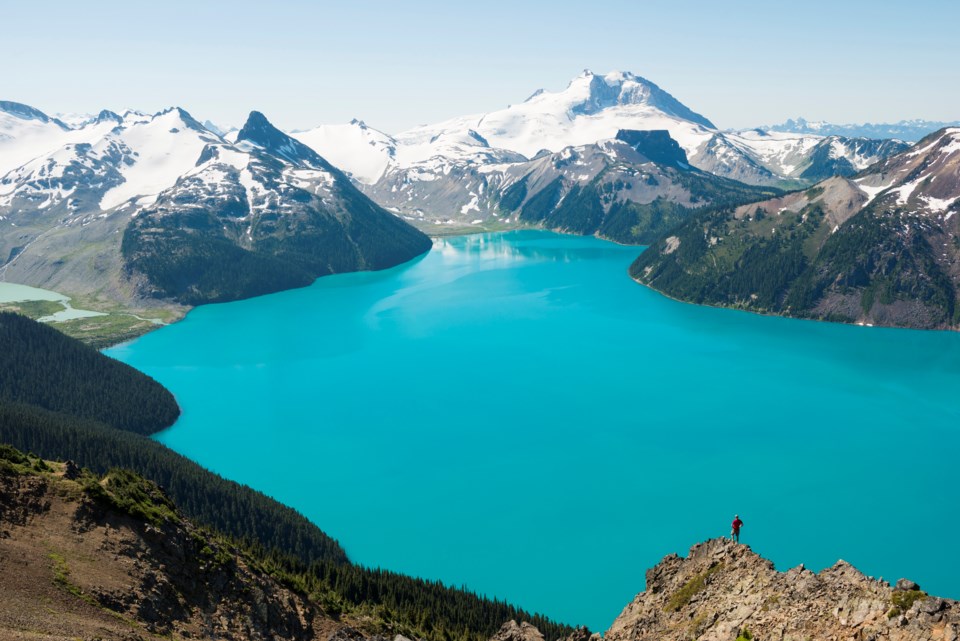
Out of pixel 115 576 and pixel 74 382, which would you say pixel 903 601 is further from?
pixel 74 382

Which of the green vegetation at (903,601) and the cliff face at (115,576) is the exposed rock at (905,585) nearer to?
the green vegetation at (903,601)

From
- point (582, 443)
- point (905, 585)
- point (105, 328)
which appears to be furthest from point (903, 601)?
point (105, 328)

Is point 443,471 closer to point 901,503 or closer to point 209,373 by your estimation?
point 901,503

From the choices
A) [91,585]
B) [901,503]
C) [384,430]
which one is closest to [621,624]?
[91,585]

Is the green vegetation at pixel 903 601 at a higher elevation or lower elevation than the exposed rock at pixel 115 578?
higher

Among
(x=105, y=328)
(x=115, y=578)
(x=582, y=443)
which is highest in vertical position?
(x=115, y=578)

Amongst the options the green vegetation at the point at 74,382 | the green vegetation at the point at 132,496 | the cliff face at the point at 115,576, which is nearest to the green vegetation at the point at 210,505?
the green vegetation at the point at 132,496
